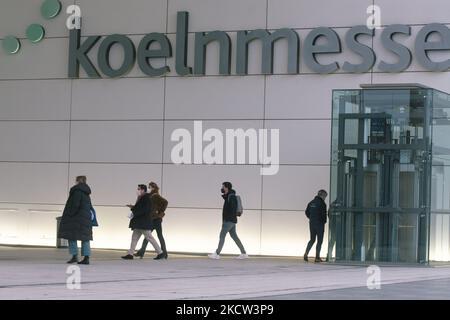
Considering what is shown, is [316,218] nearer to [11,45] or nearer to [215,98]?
[215,98]

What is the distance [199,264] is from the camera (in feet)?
72.9

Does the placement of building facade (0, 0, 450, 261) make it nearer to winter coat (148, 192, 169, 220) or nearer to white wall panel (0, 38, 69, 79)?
white wall panel (0, 38, 69, 79)

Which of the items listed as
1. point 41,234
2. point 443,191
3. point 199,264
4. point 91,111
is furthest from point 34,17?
point 443,191

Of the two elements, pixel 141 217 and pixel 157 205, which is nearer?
pixel 141 217

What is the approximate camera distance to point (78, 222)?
Answer: 20500 mm

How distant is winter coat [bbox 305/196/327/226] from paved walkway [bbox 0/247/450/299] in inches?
41.3

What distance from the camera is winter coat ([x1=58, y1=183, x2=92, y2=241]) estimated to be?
2044 centimetres

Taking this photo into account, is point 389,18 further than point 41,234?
No

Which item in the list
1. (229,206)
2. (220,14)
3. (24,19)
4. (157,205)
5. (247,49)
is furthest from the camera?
(24,19)

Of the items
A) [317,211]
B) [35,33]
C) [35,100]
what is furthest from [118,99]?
[317,211]

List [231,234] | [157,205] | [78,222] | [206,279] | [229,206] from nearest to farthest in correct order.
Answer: [206,279]
[78,222]
[157,205]
[229,206]
[231,234]

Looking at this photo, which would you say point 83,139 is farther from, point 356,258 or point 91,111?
point 356,258

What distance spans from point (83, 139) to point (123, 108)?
4.51 ft

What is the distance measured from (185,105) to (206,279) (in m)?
10.9
